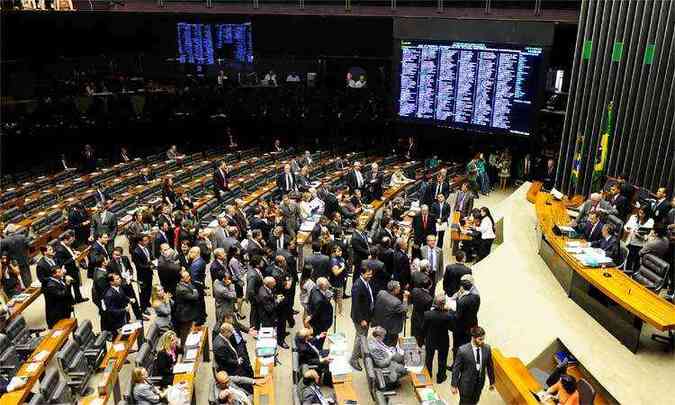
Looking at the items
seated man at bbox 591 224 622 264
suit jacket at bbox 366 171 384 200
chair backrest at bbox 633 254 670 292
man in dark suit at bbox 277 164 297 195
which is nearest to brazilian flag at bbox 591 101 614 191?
seated man at bbox 591 224 622 264

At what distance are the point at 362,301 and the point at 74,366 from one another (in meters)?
3.75

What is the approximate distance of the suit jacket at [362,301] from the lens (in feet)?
26.9

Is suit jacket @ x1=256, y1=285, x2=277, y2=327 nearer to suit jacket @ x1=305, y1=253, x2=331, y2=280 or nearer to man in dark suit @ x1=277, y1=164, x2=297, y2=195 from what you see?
suit jacket @ x1=305, y1=253, x2=331, y2=280

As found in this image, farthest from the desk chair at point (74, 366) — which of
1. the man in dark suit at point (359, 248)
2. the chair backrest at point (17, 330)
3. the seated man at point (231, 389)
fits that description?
the man in dark suit at point (359, 248)

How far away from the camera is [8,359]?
7.62m

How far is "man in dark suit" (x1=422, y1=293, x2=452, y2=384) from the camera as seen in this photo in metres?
7.42

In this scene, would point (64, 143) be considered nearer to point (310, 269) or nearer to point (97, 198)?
point (97, 198)

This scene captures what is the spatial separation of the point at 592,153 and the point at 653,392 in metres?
7.40

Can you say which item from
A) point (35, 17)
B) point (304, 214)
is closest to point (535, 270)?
point (304, 214)

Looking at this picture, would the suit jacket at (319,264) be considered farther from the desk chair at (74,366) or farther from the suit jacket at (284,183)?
the suit jacket at (284,183)

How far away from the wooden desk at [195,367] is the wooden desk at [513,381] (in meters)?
3.69

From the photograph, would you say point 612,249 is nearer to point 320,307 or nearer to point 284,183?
point 320,307

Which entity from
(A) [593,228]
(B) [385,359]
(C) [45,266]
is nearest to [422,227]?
(A) [593,228]

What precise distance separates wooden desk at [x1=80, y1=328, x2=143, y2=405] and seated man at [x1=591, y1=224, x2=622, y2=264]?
6.80 m
